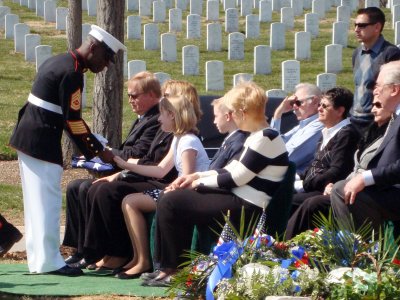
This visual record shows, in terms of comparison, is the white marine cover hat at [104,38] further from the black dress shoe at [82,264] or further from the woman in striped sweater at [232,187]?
the black dress shoe at [82,264]

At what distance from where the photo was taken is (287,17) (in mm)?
22281

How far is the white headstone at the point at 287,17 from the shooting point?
2220cm

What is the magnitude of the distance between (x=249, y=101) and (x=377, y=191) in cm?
99

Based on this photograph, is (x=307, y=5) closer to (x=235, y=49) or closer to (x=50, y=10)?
(x=50, y=10)

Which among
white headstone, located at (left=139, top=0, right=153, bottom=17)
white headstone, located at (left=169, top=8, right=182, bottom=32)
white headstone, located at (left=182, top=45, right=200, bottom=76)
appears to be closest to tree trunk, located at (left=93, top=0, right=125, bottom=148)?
white headstone, located at (left=182, top=45, right=200, bottom=76)

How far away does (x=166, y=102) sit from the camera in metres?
7.40

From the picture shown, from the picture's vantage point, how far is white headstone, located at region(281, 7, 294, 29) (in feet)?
72.8

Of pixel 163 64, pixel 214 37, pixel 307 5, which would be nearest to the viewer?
pixel 163 64

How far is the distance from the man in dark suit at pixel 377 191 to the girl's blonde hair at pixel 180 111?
1.36 m

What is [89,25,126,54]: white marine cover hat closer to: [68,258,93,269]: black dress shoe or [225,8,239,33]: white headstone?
→ [68,258,93,269]: black dress shoe

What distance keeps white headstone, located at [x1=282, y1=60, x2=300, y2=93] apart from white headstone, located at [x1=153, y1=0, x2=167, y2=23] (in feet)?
25.0

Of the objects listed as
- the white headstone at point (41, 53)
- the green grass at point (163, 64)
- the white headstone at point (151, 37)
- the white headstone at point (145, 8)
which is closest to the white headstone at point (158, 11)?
the green grass at point (163, 64)

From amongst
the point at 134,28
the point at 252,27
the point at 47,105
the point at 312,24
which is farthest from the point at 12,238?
the point at 312,24

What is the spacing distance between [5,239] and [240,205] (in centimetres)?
210
